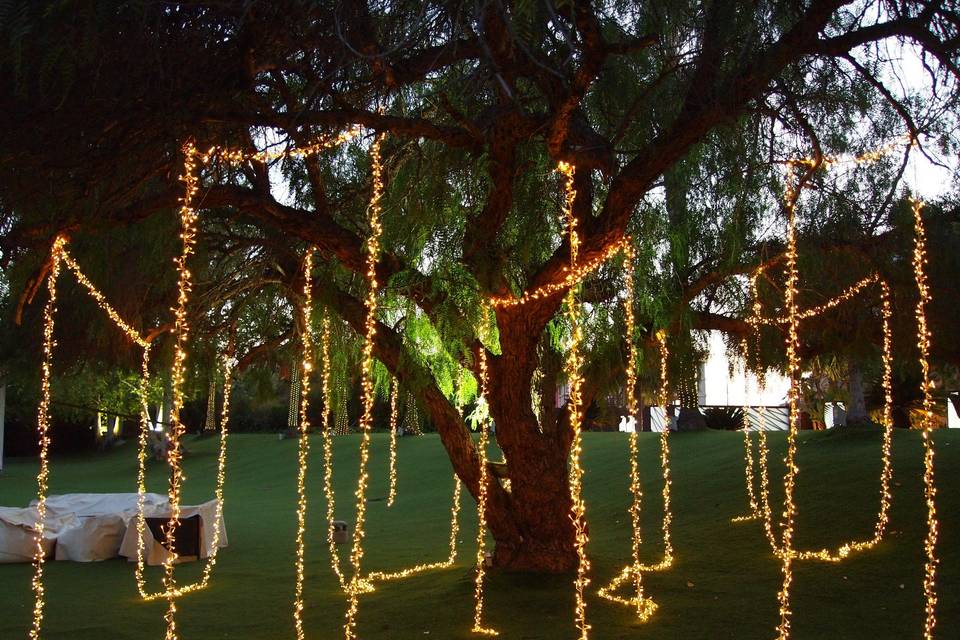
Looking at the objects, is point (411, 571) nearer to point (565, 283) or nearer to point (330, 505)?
point (330, 505)

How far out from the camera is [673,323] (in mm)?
7090

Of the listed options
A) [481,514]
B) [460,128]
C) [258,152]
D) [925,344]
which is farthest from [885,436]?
[258,152]

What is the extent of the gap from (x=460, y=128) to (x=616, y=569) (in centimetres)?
386

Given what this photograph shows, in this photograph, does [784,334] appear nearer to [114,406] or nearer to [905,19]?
[905,19]

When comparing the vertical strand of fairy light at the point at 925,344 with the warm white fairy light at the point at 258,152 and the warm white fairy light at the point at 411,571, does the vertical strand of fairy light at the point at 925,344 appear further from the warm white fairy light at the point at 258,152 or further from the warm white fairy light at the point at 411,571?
the warm white fairy light at the point at 411,571

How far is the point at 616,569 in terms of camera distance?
7633 mm

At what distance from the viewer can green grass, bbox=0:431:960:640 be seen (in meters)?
6.39

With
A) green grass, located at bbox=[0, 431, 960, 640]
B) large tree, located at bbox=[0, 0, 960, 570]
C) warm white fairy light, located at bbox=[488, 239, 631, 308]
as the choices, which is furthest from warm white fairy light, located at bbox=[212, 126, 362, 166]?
green grass, located at bbox=[0, 431, 960, 640]

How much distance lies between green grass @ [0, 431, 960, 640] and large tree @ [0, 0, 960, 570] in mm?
936

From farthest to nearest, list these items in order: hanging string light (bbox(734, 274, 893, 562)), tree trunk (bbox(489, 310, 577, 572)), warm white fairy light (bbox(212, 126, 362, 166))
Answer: tree trunk (bbox(489, 310, 577, 572)), hanging string light (bbox(734, 274, 893, 562)), warm white fairy light (bbox(212, 126, 362, 166))

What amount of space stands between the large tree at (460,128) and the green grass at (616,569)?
94 cm

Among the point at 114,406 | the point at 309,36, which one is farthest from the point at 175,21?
the point at 114,406

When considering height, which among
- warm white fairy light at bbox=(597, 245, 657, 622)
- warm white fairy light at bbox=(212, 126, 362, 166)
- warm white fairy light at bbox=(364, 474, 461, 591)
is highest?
warm white fairy light at bbox=(212, 126, 362, 166)

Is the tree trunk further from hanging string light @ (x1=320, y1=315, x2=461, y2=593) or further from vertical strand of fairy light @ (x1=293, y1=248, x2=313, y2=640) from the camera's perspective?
vertical strand of fairy light @ (x1=293, y1=248, x2=313, y2=640)
